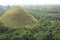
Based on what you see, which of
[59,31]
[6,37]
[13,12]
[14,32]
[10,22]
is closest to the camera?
A: [6,37]

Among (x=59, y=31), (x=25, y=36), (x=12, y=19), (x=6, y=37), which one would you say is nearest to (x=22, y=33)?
(x=25, y=36)

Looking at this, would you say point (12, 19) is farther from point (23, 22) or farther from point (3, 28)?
point (3, 28)

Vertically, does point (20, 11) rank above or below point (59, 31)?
above

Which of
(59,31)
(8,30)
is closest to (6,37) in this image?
(8,30)

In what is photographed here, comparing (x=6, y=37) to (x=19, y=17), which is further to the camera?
(x=19, y=17)

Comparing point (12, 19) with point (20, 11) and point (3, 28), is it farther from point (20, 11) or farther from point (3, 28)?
point (3, 28)

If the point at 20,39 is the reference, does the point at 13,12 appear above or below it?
above

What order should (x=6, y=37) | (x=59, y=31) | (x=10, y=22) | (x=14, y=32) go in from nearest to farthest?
(x=6, y=37) < (x=14, y=32) < (x=59, y=31) < (x=10, y=22)

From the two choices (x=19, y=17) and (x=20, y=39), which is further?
(x=19, y=17)

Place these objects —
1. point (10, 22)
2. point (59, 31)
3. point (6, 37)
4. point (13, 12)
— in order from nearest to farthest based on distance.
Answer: point (6, 37) < point (59, 31) < point (10, 22) < point (13, 12)
